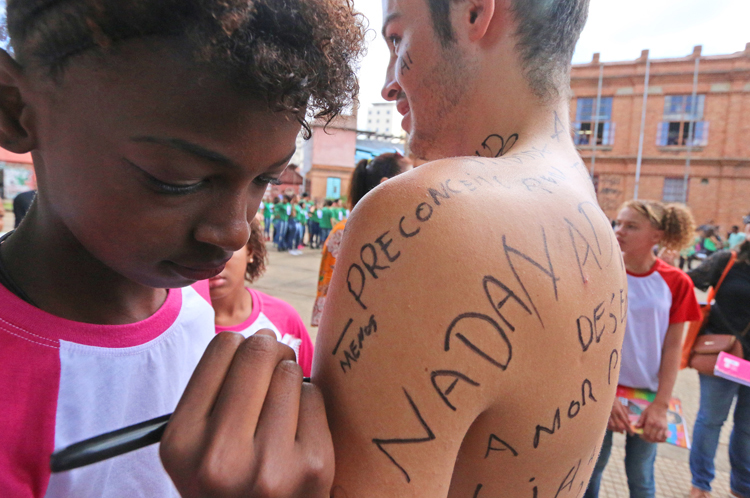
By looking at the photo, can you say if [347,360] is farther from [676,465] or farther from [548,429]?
[676,465]

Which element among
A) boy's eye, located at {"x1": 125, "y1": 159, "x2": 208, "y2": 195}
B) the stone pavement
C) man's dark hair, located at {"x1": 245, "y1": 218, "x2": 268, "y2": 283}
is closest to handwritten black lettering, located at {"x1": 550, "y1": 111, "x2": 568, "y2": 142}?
boy's eye, located at {"x1": 125, "y1": 159, "x2": 208, "y2": 195}

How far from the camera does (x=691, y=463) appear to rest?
10.8ft

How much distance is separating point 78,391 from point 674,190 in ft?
95.3

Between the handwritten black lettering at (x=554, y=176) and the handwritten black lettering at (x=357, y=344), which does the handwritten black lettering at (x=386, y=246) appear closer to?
the handwritten black lettering at (x=357, y=344)

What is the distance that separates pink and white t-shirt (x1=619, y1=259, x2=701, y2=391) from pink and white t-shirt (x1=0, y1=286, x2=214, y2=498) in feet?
9.50

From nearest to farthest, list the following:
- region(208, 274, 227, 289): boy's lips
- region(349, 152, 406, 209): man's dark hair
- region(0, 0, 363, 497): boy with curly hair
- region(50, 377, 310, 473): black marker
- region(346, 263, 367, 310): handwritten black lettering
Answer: region(50, 377, 310, 473): black marker → region(0, 0, 363, 497): boy with curly hair → region(346, 263, 367, 310): handwritten black lettering → region(208, 274, 227, 289): boy's lips → region(349, 152, 406, 209): man's dark hair

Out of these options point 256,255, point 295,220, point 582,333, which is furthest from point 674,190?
point 582,333

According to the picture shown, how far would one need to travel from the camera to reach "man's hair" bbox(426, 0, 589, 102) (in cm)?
110

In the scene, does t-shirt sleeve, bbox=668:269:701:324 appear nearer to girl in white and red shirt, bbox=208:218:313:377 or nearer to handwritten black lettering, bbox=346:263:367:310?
girl in white and red shirt, bbox=208:218:313:377

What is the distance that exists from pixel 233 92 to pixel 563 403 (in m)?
0.87

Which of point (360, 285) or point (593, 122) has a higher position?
point (593, 122)

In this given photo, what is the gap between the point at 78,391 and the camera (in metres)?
0.86

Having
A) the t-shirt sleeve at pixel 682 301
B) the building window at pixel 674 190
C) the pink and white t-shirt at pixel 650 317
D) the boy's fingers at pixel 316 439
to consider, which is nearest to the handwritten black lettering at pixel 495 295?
the boy's fingers at pixel 316 439

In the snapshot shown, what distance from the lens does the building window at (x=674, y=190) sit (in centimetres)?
2375
